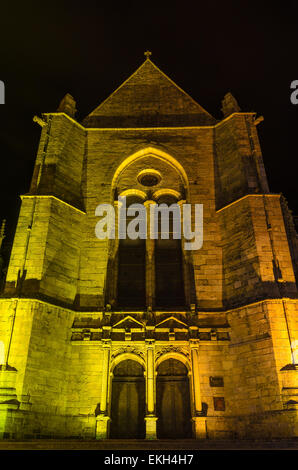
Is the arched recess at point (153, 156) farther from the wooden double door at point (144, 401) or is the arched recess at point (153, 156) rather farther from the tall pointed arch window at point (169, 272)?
the wooden double door at point (144, 401)

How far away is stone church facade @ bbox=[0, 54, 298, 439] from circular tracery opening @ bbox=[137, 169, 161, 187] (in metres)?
0.05

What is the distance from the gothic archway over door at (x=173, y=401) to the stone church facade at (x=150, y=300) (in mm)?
29

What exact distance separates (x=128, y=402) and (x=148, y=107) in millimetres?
11175

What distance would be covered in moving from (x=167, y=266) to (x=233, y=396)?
14.7 feet

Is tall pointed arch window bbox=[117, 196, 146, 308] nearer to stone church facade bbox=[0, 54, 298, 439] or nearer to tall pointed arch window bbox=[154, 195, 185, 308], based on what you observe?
stone church facade bbox=[0, 54, 298, 439]

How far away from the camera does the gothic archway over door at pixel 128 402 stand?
34.9 ft

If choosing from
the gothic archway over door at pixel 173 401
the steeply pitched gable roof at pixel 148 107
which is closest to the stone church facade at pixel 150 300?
the gothic archway over door at pixel 173 401

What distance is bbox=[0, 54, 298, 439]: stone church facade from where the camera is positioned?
10.1m

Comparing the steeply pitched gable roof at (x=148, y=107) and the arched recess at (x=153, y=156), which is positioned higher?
the steeply pitched gable roof at (x=148, y=107)

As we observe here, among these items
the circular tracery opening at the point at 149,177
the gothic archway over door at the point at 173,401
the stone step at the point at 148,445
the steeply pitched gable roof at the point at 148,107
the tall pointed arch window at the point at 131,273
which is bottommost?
the stone step at the point at 148,445

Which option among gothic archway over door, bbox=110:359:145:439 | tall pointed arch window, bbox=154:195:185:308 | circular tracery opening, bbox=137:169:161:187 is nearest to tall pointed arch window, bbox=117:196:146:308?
tall pointed arch window, bbox=154:195:185:308

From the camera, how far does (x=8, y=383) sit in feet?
31.6
